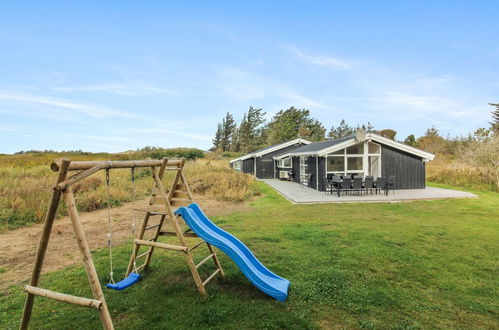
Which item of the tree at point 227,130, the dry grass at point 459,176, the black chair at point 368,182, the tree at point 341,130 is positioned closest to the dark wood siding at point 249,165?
the black chair at point 368,182

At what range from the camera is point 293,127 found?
172 ft

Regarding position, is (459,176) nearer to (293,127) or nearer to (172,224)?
(172,224)

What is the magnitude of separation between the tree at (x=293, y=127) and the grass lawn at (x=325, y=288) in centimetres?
4456

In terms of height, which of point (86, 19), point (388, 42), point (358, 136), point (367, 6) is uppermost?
point (367, 6)

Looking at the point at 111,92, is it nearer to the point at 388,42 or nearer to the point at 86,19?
the point at 86,19

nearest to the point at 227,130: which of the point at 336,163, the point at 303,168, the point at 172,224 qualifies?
the point at 303,168

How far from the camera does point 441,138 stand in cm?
3331

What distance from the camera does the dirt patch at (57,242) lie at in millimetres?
4695

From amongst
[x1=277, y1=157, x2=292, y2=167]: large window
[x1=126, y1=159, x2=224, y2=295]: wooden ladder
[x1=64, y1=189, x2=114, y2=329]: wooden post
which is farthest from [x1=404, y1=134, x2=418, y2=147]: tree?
[x1=64, y1=189, x2=114, y2=329]: wooden post

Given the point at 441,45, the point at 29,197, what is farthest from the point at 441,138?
the point at 29,197

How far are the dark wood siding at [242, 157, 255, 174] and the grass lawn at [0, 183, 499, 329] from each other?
62.8 feet

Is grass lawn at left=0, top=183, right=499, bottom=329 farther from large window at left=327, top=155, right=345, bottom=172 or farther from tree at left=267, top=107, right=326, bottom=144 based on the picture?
tree at left=267, top=107, right=326, bottom=144

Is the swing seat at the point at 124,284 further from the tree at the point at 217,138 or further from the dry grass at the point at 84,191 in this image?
the tree at the point at 217,138

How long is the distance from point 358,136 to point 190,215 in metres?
12.5
